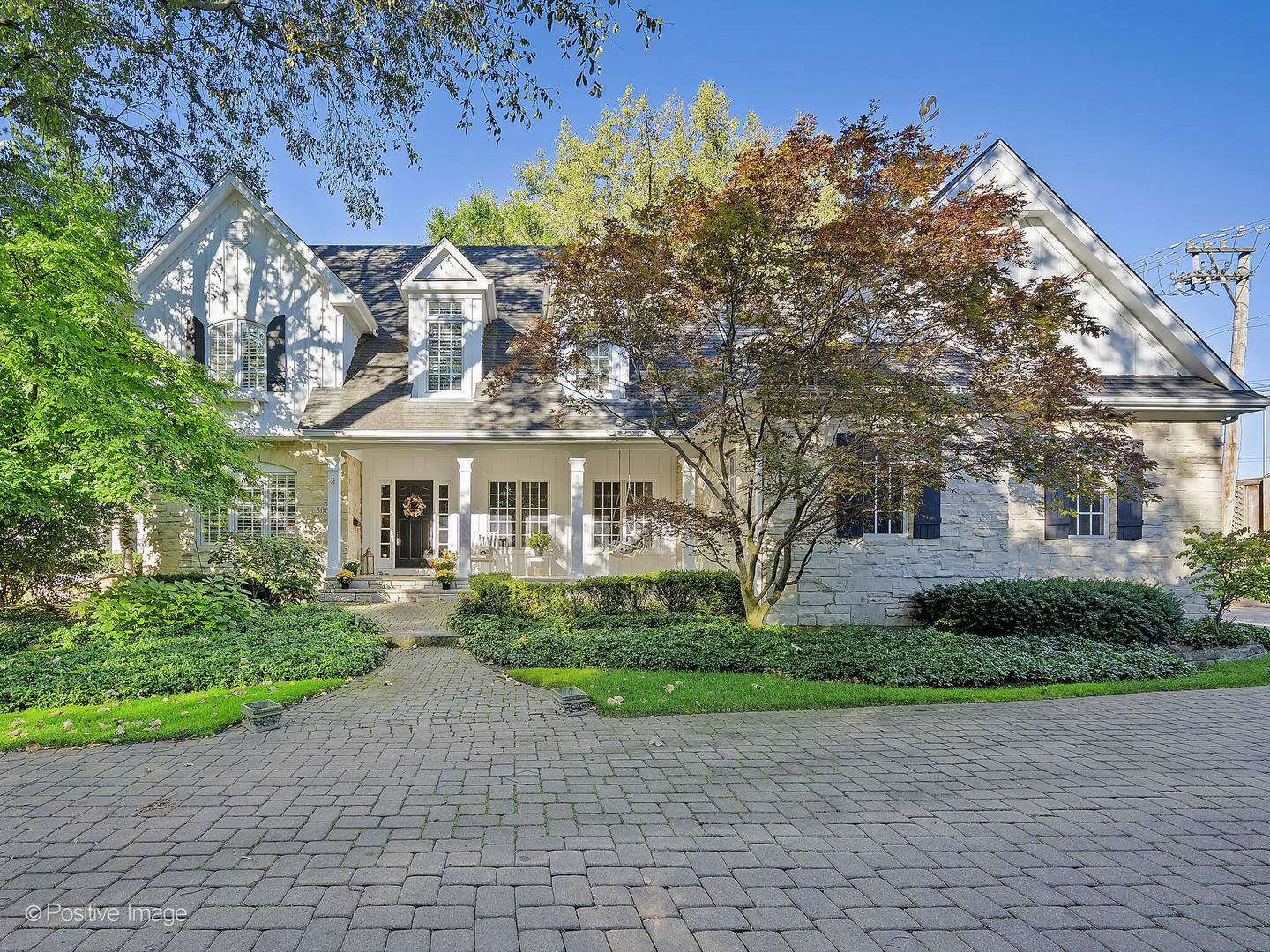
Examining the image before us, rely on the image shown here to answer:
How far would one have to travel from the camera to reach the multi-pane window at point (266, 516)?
45.7ft

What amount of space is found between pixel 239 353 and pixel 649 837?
1402cm

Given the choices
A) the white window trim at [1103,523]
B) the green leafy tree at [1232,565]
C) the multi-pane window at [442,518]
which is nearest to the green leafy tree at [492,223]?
the multi-pane window at [442,518]

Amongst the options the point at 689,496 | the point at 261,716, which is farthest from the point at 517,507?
the point at 261,716

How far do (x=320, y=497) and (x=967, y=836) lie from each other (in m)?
13.5

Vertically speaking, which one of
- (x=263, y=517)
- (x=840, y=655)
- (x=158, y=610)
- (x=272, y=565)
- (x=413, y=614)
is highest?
(x=263, y=517)

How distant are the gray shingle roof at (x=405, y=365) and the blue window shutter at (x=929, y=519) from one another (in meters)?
5.95

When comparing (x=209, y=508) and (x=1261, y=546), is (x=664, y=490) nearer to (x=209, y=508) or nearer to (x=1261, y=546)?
(x=209, y=508)

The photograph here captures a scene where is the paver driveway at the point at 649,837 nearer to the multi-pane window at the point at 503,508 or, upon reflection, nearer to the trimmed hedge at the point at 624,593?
the trimmed hedge at the point at 624,593

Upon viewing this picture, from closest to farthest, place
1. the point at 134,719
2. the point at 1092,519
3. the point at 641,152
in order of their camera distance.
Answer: the point at 134,719 → the point at 1092,519 → the point at 641,152

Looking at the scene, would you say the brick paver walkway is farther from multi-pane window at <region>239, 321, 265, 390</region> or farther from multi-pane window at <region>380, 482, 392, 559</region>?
multi-pane window at <region>239, 321, 265, 390</region>


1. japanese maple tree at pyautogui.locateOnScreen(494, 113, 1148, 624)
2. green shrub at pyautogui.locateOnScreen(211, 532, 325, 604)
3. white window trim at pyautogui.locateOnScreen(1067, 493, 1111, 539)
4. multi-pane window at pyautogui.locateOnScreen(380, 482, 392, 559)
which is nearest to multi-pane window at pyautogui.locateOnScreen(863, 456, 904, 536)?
japanese maple tree at pyautogui.locateOnScreen(494, 113, 1148, 624)

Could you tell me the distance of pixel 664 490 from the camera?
15.7m

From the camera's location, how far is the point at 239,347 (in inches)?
549

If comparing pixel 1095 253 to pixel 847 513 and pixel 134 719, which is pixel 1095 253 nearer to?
pixel 847 513
